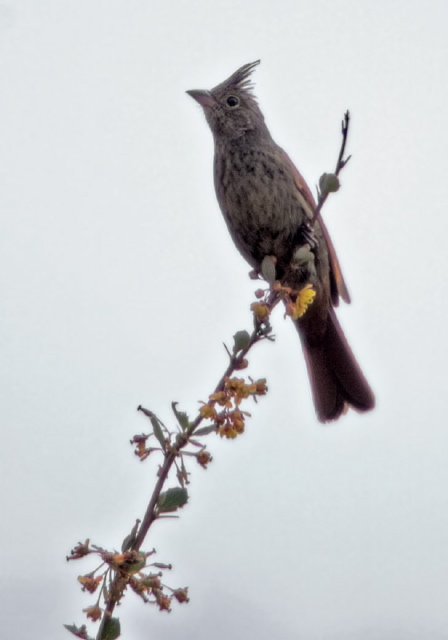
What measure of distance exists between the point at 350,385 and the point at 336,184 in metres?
3.28

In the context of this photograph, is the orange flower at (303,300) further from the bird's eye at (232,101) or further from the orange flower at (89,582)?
the bird's eye at (232,101)

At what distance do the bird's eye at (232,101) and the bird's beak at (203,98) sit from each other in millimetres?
108

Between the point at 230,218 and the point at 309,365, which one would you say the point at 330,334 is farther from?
the point at 230,218

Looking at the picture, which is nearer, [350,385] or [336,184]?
[336,184]

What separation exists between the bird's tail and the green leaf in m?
3.37

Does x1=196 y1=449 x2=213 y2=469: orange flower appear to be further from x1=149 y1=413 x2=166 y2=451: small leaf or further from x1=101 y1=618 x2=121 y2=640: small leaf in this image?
x1=101 y1=618 x2=121 y2=640: small leaf

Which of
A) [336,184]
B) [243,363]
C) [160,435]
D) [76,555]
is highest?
[336,184]

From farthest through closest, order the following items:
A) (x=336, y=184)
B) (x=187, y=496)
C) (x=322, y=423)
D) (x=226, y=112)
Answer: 1. (x=226, y=112)
2. (x=322, y=423)
3. (x=336, y=184)
4. (x=187, y=496)

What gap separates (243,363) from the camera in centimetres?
184

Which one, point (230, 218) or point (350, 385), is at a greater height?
point (230, 218)

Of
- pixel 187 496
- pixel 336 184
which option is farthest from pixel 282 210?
pixel 187 496

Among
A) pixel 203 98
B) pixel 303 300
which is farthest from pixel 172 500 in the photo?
pixel 203 98

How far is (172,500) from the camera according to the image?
1617 millimetres

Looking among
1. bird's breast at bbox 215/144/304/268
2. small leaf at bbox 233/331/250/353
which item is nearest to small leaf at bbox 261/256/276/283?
small leaf at bbox 233/331/250/353
